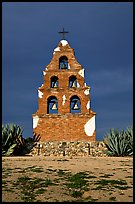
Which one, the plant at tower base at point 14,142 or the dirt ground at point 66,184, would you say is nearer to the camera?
the dirt ground at point 66,184

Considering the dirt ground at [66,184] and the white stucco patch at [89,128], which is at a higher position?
the white stucco patch at [89,128]

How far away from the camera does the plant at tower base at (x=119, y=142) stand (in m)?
19.3

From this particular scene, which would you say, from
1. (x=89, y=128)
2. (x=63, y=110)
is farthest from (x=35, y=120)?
(x=89, y=128)

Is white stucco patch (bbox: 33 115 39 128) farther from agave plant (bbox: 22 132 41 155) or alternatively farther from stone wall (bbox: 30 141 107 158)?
stone wall (bbox: 30 141 107 158)

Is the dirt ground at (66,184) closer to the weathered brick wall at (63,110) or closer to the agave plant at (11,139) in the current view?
the agave plant at (11,139)

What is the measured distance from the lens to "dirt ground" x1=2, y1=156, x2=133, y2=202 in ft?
26.3

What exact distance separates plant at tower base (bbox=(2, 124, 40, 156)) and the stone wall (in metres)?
0.66

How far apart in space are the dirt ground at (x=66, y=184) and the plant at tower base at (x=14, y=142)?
8.52 meters

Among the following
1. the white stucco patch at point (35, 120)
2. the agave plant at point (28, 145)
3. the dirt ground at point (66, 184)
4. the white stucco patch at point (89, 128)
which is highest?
the white stucco patch at point (35, 120)

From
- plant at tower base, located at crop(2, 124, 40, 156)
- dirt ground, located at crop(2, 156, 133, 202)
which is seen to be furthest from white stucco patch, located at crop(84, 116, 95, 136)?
dirt ground, located at crop(2, 156, 133, 202)

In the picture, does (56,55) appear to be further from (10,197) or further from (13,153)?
(10,197)

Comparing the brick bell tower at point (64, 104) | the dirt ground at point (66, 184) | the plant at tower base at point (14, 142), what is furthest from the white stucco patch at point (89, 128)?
the dirt ground at point (66, 184)

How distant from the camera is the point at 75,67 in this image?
2739 centimetres

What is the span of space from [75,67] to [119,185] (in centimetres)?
1899
